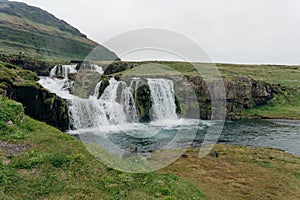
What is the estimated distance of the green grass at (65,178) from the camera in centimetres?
994

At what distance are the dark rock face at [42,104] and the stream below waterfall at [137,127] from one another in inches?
68.1

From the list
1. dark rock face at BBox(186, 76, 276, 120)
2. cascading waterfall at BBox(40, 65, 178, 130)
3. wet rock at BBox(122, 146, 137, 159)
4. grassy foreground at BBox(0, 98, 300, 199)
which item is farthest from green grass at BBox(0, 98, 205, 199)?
dark rock face at BBox(186, 76, 276, 120)

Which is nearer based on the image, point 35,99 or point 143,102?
point 35,99

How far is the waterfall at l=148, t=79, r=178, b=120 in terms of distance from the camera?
47031 millimetres

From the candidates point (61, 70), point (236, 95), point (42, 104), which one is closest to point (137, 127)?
point (42, 104)

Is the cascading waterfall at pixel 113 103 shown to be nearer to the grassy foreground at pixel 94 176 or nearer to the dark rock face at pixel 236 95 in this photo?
the dark rock face at pixel 236 95

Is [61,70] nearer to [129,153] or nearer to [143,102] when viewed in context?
[143,102]

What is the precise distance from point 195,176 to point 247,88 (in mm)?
50210

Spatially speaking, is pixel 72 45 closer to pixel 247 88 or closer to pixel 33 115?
pixel 247 88

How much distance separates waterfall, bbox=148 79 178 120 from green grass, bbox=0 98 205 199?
32629 mm

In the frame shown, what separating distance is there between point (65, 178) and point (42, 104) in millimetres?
20803

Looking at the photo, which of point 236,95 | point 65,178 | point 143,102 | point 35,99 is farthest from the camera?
point 236,95

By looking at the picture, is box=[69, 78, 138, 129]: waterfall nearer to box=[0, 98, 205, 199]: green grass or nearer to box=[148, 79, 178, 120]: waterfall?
box=[148, 79, 178, 120]: waterfall

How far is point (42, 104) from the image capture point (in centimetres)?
2959
